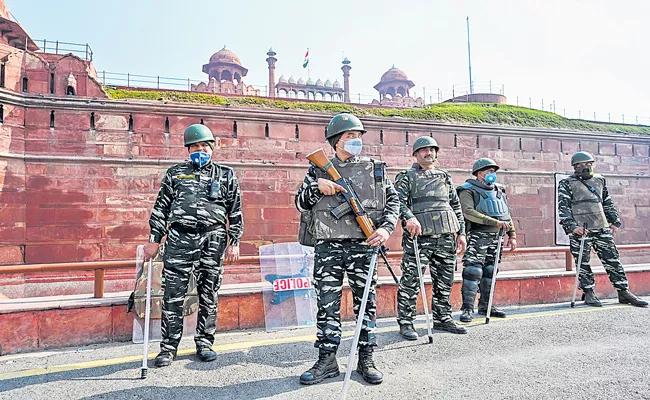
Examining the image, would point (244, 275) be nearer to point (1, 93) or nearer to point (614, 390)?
point (1, 93)

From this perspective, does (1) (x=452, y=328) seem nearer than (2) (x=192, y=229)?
No

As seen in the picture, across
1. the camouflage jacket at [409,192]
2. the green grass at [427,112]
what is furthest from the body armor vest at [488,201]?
the green grass at [427,112]

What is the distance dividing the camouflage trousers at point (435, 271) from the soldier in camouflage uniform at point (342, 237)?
1.16m

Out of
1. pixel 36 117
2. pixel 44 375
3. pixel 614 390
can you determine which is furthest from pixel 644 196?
pixel 36 117

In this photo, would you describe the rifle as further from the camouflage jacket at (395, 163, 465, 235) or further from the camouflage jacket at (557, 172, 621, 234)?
the camouflage jacket at (557, 172, 621, 234)

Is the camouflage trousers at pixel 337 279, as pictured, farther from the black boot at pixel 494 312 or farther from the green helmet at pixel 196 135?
the black boot at pixel 494 312

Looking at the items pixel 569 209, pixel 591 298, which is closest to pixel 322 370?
pixel 591 298

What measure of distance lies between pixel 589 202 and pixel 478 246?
7.10 feet

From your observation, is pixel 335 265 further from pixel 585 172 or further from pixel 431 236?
pixel 585 172

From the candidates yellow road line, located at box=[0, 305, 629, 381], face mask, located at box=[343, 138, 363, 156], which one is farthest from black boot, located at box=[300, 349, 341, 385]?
face mask, located at box=[343, 138, 363, 156]

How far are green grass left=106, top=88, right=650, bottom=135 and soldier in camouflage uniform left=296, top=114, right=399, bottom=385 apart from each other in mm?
9922

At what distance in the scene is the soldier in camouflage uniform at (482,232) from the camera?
501cm

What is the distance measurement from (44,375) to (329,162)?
2775 mm

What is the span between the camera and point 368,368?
3053 millimetres
